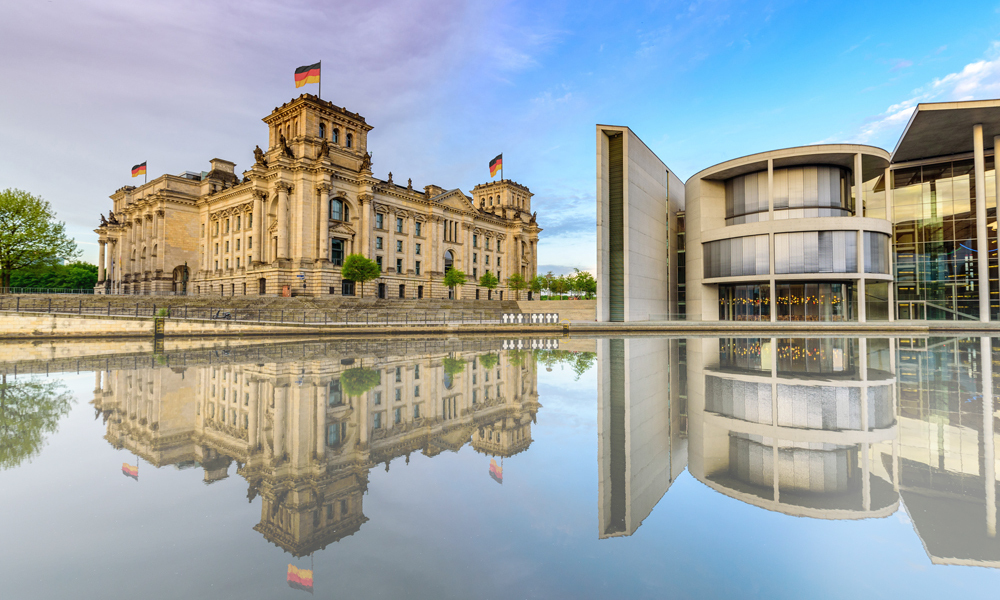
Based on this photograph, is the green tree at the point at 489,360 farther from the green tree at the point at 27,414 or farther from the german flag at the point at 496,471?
the green tree at the point at 27,414

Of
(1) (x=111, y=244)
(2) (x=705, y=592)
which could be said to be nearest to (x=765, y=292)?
(2) (x=705, y=592)

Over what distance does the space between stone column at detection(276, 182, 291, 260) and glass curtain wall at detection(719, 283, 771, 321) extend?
51.0m

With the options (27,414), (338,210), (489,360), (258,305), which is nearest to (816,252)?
(489,360)

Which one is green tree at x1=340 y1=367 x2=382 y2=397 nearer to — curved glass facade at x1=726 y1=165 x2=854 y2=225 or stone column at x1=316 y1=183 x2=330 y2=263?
stone column at x1=316 y1=183 x2=330 y2=263

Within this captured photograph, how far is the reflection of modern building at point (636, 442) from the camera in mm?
5152

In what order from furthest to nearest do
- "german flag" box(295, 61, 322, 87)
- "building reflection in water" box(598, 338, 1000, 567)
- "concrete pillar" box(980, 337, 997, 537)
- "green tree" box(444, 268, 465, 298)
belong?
"green tree" box(444, 268, 465, 298) < "german flag" box(295, 61, 322, 87) < "building reflection in water" box(598, 338, 1000, 567) < "concrete pillar" box(980, 337, 997, 537)

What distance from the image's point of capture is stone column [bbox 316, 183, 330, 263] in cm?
5647

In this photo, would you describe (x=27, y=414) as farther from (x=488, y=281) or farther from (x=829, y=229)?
(x=488, y=281)

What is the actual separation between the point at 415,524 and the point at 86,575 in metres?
2.70

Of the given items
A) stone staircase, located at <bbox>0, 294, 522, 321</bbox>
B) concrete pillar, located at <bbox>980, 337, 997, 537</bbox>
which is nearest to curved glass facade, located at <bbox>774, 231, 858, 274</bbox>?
stone staircase, located at <bbox>0, 294, 522, 321</bbox>

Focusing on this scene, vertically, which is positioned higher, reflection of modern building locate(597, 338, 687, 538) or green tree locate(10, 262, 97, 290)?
green tree locate(10, 262, 97, 290)

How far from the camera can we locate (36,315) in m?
29.1

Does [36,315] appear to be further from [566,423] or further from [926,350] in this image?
[926,350]

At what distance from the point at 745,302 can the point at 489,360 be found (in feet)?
130
